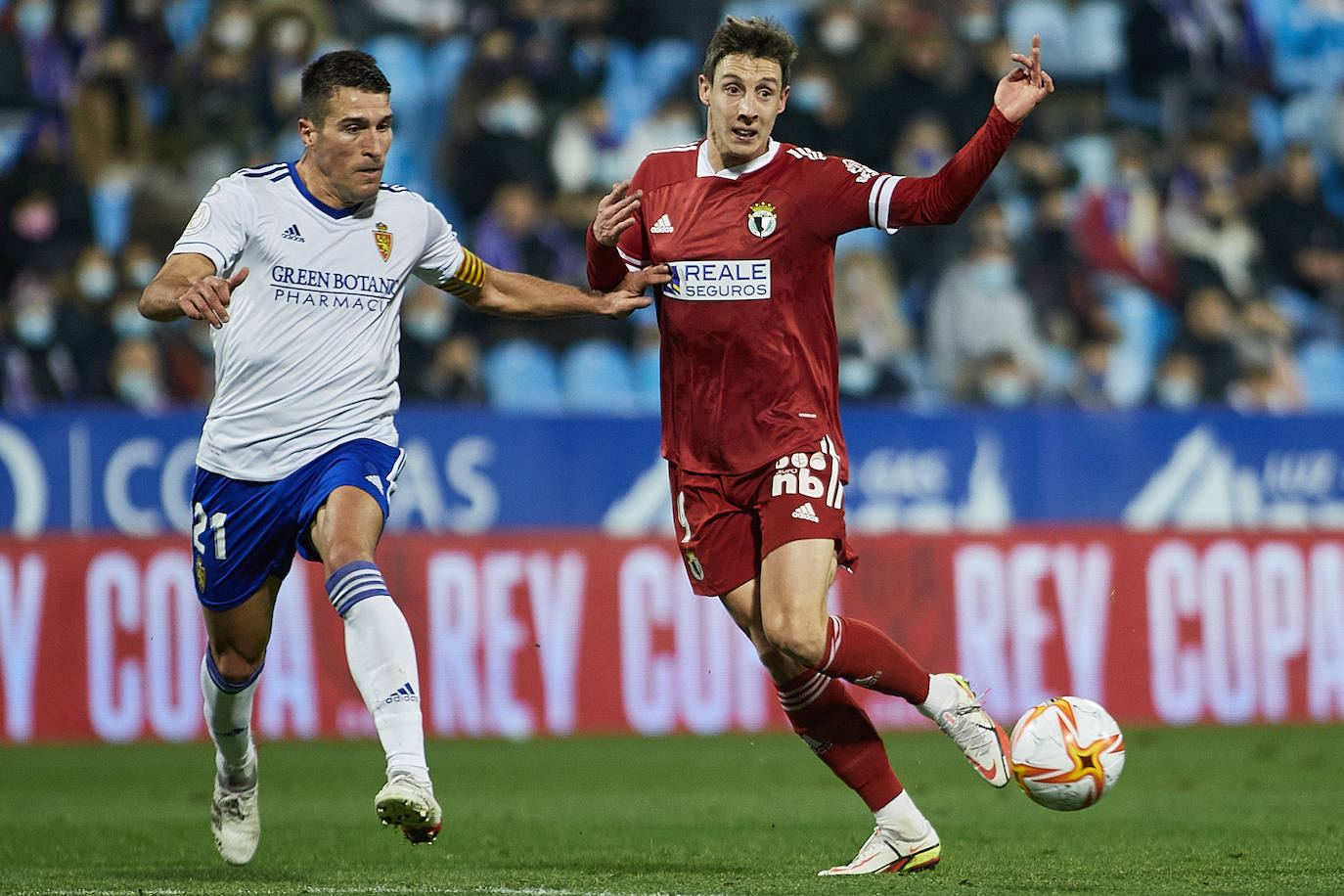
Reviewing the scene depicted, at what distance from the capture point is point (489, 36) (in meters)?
15.0

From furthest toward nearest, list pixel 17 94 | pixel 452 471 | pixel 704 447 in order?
pixel 17 94 → pixel 452 471 → pixel 704 447

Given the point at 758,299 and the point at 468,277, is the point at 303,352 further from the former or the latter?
the point at 758,299

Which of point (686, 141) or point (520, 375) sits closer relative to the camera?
point (520, 375)

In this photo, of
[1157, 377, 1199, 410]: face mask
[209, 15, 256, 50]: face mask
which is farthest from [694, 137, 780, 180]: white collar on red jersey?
[209, 15, 256, 50]: face mask

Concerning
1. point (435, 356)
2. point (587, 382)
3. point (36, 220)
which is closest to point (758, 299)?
point (435, 356)

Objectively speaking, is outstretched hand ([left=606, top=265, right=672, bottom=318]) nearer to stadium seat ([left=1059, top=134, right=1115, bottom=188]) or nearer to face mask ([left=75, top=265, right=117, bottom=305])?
face mask ([left=75, top=265, right=117, bottom=305])

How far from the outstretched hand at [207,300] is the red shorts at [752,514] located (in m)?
1.67

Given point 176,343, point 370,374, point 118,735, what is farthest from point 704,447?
point 176,343

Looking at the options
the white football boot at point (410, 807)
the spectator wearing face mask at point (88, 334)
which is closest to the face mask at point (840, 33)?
the spectator wearing face mask at point (88, 334)

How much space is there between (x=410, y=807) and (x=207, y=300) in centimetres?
158

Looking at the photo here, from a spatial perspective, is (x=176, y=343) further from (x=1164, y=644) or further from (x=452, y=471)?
Answer: (x=1164, y=644)

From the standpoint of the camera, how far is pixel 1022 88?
19.4 feet

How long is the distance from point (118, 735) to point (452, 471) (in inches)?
106

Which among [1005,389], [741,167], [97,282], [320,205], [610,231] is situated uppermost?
[97,282]
